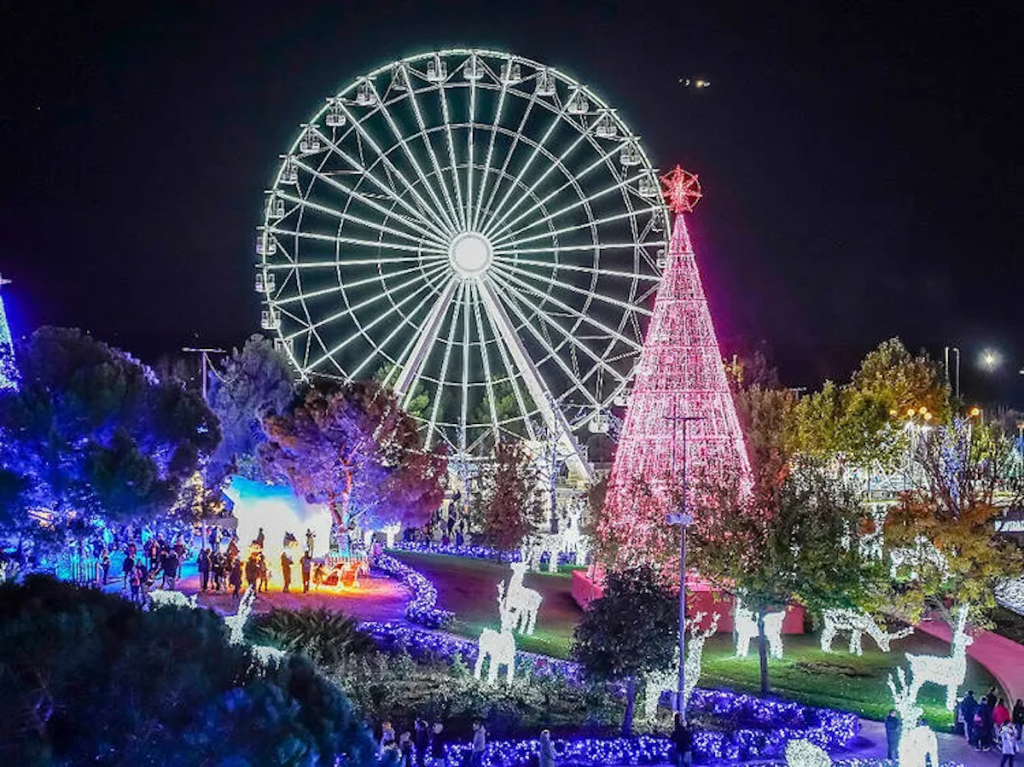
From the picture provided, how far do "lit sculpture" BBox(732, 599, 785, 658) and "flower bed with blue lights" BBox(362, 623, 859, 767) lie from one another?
174 inches

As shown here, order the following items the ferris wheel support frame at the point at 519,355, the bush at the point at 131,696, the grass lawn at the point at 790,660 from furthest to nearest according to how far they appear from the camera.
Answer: the ferris wheel support frame at the point at 519,355
the grass lawn at the point at 790,660
the bush at the point at 131,696

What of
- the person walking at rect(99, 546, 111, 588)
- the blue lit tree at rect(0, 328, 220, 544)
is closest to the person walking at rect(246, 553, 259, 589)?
the blue lit tree at rect(0, 328, 220, 544)

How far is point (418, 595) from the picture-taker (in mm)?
31047

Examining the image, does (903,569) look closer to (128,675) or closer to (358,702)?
(358,702)

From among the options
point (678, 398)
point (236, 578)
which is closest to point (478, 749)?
point (236, 578)

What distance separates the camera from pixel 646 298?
142ft

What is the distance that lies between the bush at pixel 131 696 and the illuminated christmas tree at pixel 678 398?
23.3 meters

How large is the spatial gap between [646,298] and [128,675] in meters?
36.3

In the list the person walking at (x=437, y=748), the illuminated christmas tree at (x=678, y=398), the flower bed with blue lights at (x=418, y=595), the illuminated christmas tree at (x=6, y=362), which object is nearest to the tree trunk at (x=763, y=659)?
the illuminated christmas tree at (x=678, y=398)

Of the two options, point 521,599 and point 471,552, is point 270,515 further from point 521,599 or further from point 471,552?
point 471,552

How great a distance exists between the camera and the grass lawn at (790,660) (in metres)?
24.9

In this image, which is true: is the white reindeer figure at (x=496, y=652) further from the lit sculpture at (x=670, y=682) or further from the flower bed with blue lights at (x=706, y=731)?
the lit sculpture at (x=670, y=682)

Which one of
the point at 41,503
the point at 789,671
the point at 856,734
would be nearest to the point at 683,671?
the point at 856,734

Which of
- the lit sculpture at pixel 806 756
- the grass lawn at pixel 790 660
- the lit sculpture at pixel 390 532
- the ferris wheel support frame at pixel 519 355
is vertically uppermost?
the ferris wheel support frame at pixel 519 355
